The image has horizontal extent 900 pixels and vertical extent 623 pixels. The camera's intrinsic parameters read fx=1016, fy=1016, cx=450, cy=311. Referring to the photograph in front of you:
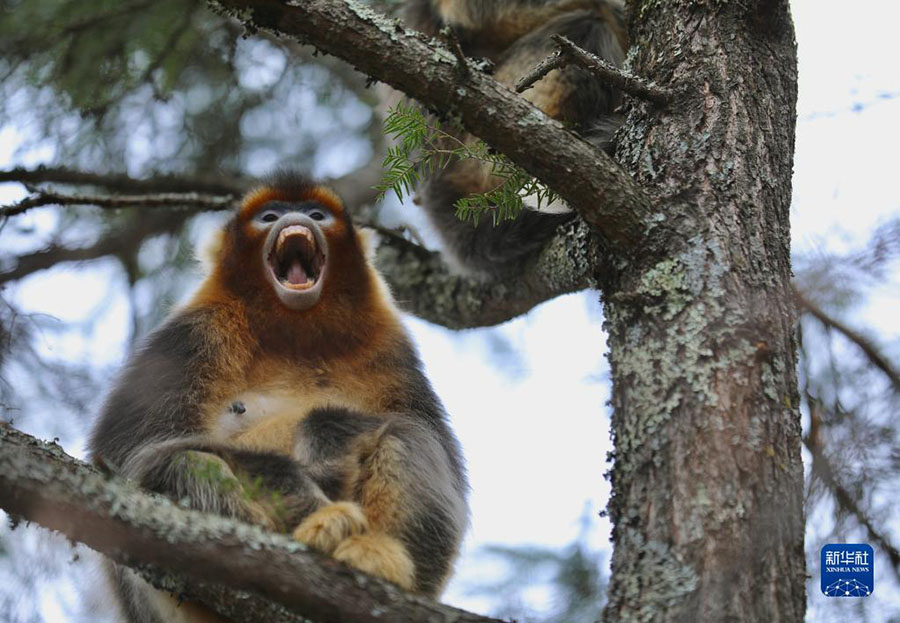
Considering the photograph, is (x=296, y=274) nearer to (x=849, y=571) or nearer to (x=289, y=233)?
(x=289, y=233)

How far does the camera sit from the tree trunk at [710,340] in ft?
6.30

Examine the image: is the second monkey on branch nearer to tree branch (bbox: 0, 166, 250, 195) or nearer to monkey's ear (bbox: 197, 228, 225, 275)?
tree branch (bbox: 0, 166, 250, 195)

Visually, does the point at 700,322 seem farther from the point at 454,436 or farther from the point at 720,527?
the point at 454,436

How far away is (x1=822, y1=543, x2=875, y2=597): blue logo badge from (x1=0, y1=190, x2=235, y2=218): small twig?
8.05ft

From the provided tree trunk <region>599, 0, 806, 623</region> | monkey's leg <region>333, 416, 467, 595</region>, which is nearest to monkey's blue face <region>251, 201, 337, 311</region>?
monkey's leg <region>333, 416, 467, 595</region>

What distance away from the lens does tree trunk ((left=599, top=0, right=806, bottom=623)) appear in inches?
75.6

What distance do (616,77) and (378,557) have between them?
126 centimetres

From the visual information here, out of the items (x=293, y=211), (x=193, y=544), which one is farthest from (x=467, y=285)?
(x=193, y=544)

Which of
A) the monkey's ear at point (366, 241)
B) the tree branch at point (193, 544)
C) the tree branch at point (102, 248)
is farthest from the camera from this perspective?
the tree branch at point (102, 248)

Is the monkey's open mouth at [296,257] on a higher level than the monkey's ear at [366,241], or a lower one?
lower

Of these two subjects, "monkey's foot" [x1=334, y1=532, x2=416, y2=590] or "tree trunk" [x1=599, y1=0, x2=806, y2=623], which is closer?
"tree trunk" [x1=599, y1=0, x2=806, y2=623]

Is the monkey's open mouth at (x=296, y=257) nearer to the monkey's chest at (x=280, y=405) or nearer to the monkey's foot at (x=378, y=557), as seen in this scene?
Answer: the monkey's chest at (x=280, y=405)

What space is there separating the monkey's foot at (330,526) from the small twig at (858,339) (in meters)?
1.39

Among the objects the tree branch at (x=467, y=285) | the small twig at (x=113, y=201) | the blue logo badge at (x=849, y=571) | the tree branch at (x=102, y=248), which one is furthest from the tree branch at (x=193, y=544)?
the tree branch at (x=467, y=285)
